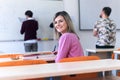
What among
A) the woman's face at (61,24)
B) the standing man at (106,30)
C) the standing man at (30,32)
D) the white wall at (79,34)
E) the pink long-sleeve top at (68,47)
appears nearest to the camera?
the pink long-sleeve top at (68,47)

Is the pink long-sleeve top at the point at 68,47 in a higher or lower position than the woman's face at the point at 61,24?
lower

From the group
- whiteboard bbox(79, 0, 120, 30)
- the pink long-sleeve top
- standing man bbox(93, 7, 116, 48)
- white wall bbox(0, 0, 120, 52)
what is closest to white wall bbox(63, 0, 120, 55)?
white wall bbox(0, 0, 120, 52)

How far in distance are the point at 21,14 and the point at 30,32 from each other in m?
0.50

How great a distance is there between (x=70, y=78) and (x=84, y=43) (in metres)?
4.15

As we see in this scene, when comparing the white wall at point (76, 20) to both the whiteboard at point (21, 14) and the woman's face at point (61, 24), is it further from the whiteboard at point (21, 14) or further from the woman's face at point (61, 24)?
the woman's face at point (61, 24)

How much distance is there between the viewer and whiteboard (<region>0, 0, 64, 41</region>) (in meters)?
5.23

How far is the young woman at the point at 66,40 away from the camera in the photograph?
7.76ft

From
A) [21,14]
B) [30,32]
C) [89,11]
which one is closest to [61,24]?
[30,32]

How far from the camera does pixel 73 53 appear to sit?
2438 millimetres

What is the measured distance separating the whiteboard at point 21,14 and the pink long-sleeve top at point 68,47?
123 inches

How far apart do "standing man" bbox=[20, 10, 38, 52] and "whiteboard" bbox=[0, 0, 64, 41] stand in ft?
0.70

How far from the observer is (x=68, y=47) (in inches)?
94.0

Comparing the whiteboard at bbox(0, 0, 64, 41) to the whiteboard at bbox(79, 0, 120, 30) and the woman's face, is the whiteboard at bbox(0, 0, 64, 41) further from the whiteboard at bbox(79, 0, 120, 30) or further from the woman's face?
the woman's face

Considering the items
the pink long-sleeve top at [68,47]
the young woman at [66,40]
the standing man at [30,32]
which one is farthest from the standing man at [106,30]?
the pink long-sleeve top at [68,47]
